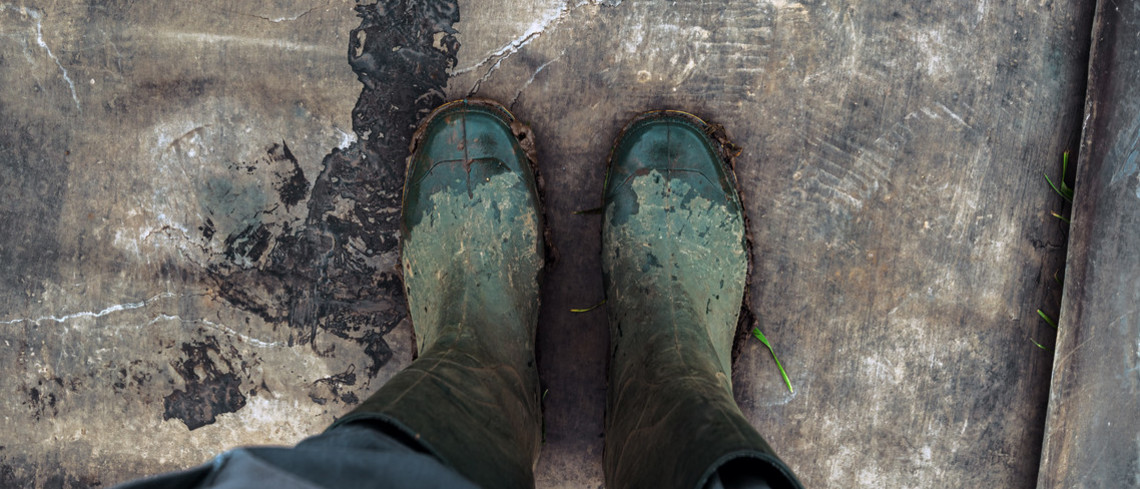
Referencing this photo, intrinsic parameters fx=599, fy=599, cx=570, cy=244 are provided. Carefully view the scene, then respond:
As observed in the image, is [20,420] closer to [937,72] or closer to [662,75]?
[662,75]

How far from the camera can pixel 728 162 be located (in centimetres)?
173

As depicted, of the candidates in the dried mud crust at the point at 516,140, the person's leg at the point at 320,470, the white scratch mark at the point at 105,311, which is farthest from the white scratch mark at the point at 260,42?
the person's leg at the point at 320,470

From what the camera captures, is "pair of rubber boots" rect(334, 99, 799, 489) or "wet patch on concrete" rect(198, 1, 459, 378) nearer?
"pair of rubber boots" rect(334, 99, 799, 489)

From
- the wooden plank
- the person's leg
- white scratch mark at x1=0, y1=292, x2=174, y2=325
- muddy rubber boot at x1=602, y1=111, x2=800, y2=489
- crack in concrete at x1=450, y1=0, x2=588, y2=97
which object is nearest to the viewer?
the person's leg

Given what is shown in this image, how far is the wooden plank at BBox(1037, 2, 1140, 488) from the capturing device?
160 centimetres

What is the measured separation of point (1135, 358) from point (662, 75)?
1509 mm

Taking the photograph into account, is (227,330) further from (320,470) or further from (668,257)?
(668,257)

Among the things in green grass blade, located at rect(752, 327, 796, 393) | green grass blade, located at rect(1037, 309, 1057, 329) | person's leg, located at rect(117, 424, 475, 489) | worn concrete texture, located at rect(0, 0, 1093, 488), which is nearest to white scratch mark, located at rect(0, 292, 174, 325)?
worn concrete texture, located at rect(0, 0, 1093, 488)

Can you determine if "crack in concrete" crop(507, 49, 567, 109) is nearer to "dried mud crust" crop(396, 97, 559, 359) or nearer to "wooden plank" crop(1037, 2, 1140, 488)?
"dried mud crust" crop(396, 97, 559, 359)

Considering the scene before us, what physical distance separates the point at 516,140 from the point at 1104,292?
1.67 meters

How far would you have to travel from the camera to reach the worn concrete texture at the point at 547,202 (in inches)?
66.6

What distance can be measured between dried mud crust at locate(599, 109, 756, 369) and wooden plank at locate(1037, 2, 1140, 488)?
0.87m

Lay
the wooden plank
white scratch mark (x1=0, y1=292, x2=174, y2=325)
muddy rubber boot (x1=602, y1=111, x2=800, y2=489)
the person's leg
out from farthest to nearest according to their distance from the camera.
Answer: white scratch mark (x1=0, y1=292, x2=174, y2=325) < the wooden plank < muddy rubber boot (x1=602, y1=111, x2=800, y2=489) < the person's leg

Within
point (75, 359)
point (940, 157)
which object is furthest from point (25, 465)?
point (940, 157)
